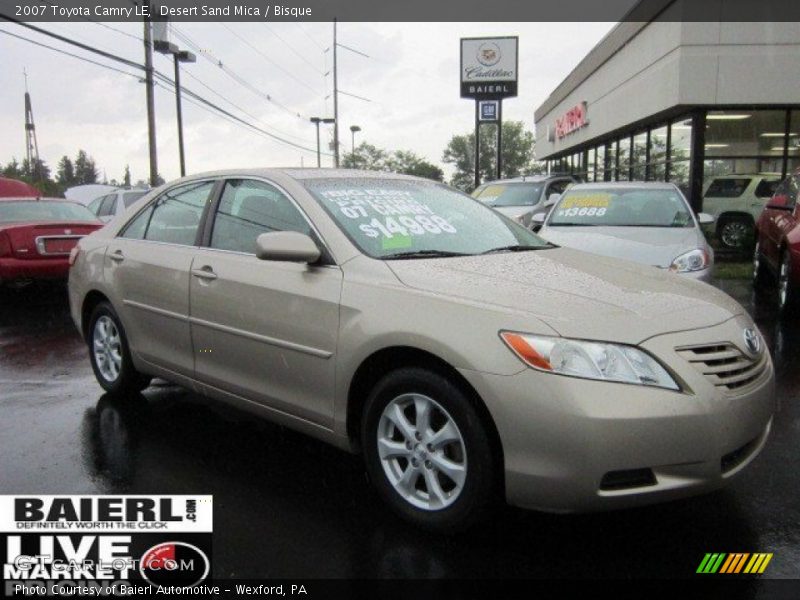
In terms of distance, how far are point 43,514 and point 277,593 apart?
45.7 inches

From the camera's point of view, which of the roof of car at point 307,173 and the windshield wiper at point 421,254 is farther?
the roof of car at point 307,173

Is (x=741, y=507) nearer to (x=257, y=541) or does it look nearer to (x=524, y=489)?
(x=524, y=489)

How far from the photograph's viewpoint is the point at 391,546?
3.05 meters

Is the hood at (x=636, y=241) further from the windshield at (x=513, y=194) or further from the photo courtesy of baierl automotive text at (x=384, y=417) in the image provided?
the windshield at (x=513, y=194)

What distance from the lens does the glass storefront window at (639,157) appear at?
66.1ft

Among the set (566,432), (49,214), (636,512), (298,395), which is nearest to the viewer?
(566,432)

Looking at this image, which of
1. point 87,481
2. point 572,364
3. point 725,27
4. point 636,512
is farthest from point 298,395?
point 725,27

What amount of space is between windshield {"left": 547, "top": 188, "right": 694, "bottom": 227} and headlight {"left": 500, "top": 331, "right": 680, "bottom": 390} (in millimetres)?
5663

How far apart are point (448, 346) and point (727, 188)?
14.9m

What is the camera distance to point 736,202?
1576cm

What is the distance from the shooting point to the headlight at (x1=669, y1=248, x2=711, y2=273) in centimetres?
690

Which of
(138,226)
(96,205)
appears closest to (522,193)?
(96,205)

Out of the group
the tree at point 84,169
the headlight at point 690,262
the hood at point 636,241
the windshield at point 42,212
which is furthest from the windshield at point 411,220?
the tree at point 84,169

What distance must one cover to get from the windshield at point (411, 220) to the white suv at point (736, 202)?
501 inches
